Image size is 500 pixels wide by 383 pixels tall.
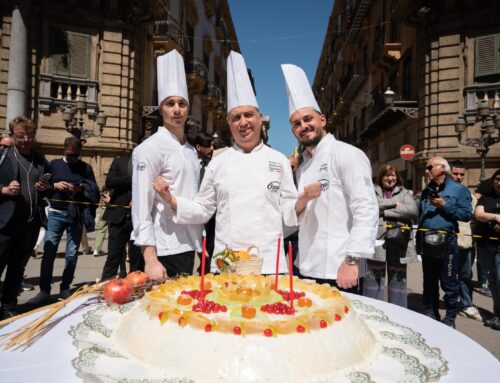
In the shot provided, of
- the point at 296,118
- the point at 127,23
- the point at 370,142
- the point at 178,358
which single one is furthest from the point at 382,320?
the point at 370,142

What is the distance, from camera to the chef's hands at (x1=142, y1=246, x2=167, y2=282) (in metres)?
2.35

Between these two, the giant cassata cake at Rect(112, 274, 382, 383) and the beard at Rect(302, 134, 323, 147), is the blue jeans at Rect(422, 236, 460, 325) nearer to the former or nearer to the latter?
the beard at Rect(302, 134, 323, 147)

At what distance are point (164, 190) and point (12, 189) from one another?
2486mm

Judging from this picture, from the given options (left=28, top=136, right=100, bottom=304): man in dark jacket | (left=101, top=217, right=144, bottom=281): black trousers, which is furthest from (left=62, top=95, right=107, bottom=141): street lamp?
(left=101, top=217, right=144, bottom=281): black trousers

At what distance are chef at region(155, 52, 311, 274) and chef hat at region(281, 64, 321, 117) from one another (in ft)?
0.83

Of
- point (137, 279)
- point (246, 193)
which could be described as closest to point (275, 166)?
point (246, 193)

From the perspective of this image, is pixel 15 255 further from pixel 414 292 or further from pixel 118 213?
pixel 414 292

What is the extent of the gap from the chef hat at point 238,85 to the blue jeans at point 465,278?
13.9 feet

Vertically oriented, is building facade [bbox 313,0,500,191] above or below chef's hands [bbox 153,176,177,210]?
above

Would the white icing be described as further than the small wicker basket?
No

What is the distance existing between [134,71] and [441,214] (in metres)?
12.8

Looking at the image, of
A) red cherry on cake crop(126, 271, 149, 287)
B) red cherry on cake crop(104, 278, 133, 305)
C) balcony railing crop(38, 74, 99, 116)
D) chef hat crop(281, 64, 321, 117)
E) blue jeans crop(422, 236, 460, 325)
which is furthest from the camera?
balcony railing crop(38, 74, 99, 116)

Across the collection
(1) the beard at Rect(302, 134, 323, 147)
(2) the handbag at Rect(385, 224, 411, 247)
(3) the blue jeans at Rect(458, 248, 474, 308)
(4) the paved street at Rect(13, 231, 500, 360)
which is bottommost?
(4) the paved street at Rect(13, 231, 500, 360)

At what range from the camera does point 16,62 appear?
41.5ft
